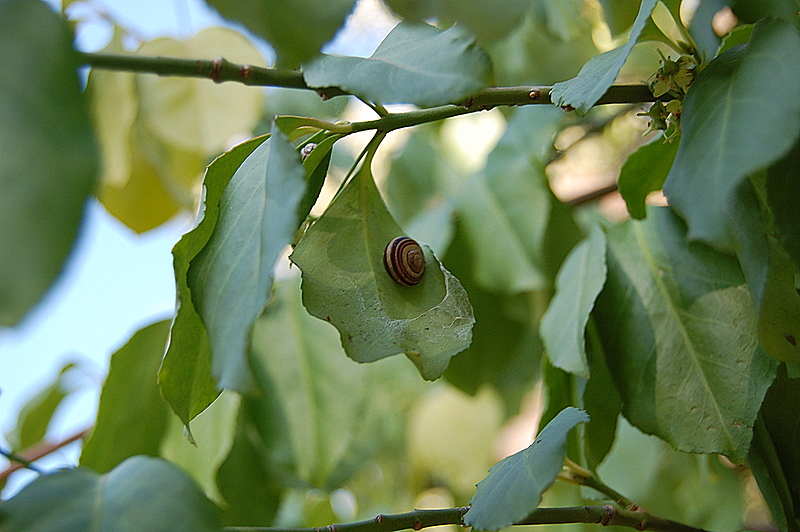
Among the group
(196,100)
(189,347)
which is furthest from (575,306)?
(196,100)

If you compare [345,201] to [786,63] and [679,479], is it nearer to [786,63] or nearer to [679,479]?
[786,63]

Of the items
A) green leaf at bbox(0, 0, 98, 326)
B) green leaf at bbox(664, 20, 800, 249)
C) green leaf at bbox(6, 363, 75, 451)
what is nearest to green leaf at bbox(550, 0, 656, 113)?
green leaf at bbox(664, 20, 800, 249)

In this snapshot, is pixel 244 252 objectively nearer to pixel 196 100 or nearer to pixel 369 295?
pixel 369 295

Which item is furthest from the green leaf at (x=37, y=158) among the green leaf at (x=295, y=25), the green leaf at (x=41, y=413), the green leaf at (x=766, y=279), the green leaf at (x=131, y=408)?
the green leaf at (x=41, y=413)

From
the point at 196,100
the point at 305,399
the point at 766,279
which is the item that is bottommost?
the point at 305,399

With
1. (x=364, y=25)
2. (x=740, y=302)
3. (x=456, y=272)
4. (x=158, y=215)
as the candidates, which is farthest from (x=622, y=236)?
(x=364, y=25)

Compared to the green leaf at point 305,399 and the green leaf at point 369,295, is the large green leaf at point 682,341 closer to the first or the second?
the green leaf at point 369,295
